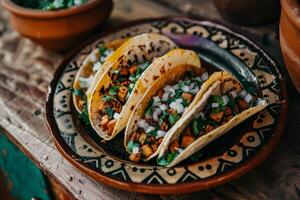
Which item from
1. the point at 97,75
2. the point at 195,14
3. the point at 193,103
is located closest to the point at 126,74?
the point at 97,75

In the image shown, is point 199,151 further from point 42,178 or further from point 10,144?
point 10,144

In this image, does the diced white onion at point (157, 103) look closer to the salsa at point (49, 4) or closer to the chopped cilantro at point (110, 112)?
the chopped cilantro at point (110, 112)

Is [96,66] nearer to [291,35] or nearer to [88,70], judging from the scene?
[88,70]

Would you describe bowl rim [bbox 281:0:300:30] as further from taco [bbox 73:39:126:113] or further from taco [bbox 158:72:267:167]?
taco [bbox 73:39:126:113]

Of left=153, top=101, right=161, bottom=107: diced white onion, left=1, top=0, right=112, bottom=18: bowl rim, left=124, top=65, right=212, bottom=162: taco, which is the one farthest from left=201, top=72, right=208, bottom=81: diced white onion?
left=1, top=0, right=112, bottom=18: bowl rim

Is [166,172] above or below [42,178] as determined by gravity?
above

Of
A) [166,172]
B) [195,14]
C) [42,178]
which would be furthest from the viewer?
[195,14]
